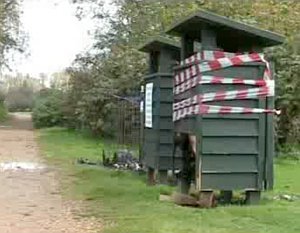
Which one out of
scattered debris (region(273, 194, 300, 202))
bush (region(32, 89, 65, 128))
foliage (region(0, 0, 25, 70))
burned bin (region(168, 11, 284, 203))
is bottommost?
scattered debris (region(273, 194, 300, 202))

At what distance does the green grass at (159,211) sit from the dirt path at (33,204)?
32cm

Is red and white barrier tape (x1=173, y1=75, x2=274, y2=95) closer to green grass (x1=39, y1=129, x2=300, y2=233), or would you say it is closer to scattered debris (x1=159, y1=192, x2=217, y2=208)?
scattered debris (x1=159, y1=192, x2=217, y2=208)

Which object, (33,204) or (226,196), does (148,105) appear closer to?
(226,196)

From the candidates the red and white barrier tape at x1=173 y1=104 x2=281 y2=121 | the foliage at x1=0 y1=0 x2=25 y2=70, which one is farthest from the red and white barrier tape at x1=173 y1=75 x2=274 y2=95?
the foliage at x1=0 y1=0 x2=25 y2=70

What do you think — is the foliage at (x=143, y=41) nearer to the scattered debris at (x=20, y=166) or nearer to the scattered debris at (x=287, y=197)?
the scattered debris at (x=20, y=166)

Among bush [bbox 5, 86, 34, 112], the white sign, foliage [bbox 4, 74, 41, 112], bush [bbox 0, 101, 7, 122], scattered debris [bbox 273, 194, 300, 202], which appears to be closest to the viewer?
scattered debris [bbox 273, 194, 300, 202]

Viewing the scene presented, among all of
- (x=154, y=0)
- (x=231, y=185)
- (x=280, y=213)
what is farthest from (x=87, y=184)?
(x=154, y=0)

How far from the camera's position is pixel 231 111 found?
390 inches

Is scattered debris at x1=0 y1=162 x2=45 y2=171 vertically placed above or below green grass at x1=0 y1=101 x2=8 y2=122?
below

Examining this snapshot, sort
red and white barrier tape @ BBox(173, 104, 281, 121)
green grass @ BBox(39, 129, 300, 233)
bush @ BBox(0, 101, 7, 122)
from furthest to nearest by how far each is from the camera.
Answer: bush @ BBox(0, 101, 7, 122) < red and white barrier tape @ BBox(173, 104, 281, 121) < green grass @ BBox(39, 129, 300, 233)

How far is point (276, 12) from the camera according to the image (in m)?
21.8

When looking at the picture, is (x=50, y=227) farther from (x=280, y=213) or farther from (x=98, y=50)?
(x=98, y=50)

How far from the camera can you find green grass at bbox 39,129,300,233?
8.18 metres

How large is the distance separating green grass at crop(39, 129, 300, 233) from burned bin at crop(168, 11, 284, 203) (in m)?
0.48
